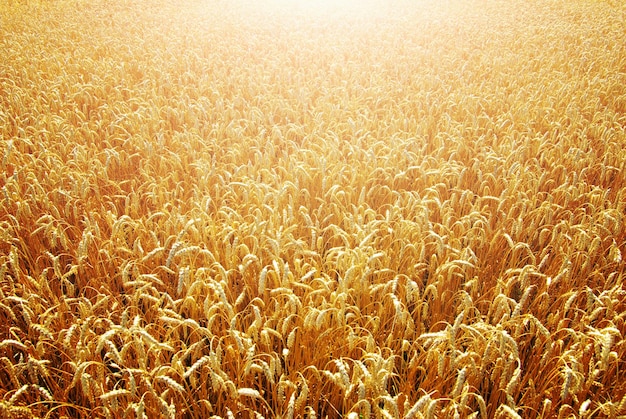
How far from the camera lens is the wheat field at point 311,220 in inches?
52.7

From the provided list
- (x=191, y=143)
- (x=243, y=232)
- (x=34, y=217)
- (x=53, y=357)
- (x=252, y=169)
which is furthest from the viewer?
(x=191, y=143)

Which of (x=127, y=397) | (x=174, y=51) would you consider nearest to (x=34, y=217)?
(x=127, y=397)

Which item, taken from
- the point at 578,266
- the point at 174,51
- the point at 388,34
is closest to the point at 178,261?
the point at 578,266

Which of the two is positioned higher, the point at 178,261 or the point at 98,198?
the point at 98,198

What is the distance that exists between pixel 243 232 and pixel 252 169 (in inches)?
28.7

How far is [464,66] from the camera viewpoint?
5.00 meters

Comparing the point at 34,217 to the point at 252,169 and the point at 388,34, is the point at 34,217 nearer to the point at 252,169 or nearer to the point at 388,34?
the point at 252,169

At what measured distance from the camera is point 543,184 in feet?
8.48

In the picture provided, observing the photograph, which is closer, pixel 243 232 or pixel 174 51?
pixel 243 232

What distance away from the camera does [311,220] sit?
1938mm

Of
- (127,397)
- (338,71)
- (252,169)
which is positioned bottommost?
(127,397)

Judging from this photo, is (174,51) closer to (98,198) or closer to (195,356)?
(98,198)

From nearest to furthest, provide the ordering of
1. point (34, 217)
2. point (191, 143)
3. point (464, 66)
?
1. point (34, 217)
2. point (191, 143)
3. point (464, 66)

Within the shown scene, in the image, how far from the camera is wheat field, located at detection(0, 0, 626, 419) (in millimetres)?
1339
